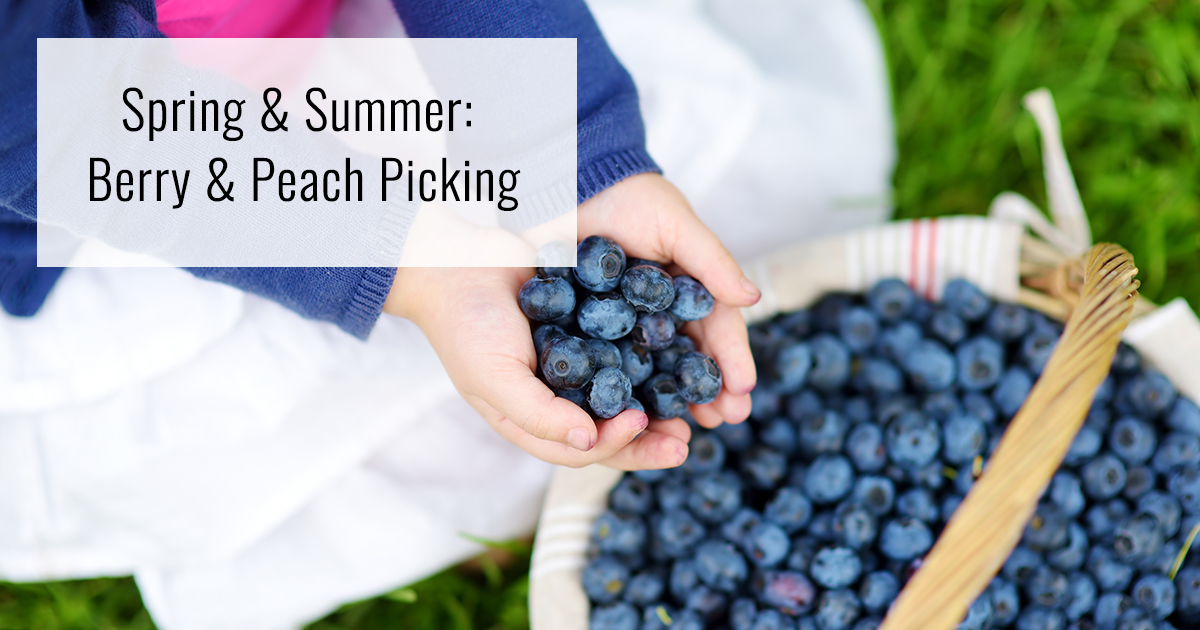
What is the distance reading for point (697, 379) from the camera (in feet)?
2.76

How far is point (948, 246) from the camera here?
45.6 inches

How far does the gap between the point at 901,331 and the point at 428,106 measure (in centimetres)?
76

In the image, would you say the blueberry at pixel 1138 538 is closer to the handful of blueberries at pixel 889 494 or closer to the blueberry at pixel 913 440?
the handful of blueberries at pixel 889 494

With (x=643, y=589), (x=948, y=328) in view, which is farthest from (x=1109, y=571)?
(x=643, y=589)

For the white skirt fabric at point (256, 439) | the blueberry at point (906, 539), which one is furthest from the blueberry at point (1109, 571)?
the white skirt fabric at point (256, 439)

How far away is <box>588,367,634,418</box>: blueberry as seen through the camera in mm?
771

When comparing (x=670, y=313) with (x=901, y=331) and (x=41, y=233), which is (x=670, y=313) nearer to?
(x=901, y=331)

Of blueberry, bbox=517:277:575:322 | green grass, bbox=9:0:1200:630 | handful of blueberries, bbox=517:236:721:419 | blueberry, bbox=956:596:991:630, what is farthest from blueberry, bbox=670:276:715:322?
green grass, bbox=9:0:1200:630

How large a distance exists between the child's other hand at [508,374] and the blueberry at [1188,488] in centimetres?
66

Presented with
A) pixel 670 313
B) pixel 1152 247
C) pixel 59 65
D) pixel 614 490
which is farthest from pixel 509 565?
pixel 1152 247

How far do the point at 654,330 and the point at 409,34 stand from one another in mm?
611

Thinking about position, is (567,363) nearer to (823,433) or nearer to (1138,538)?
(823,433)

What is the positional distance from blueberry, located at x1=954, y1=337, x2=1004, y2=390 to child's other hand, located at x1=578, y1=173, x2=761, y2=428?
373mm

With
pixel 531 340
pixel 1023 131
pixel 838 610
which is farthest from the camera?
pixel 1023 131
